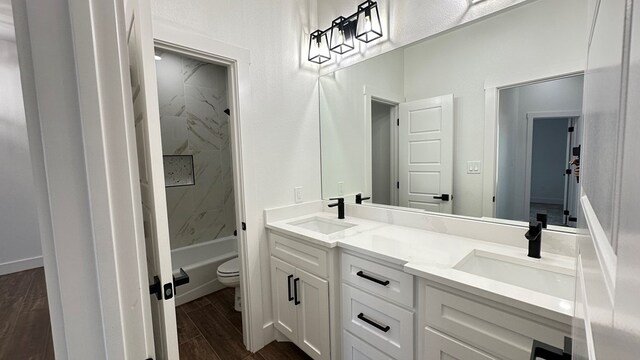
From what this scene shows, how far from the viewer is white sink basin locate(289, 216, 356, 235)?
6.47 ft

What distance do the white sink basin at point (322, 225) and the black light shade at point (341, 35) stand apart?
4.39ft

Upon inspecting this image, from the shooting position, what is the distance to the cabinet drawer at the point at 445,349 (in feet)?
3.18

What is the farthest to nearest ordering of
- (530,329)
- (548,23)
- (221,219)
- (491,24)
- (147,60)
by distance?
1. (221,219)
2. (491,24)
3. (548,23)
4. (530,329)
5. (147,60)

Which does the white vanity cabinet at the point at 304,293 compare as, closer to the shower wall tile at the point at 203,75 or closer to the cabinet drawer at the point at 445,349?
the cabinet drawer at the point at 445,349

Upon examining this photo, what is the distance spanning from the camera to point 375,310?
1.32 meters

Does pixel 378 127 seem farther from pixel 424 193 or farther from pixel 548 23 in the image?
pixel 548 23

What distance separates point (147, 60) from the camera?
26.7 inches

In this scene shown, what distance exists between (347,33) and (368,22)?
22 centimetres

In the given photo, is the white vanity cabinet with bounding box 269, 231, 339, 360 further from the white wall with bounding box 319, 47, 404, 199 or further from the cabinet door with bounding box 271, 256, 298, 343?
the white wall with bounding box 319, 47, 404, 199

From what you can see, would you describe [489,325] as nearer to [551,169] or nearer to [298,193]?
[551,169]

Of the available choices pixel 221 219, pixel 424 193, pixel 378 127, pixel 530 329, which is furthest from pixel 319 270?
pixel 221 219

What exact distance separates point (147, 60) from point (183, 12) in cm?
113

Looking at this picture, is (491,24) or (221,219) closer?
(491,24)

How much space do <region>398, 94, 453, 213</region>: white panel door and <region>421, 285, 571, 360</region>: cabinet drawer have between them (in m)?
0.73
